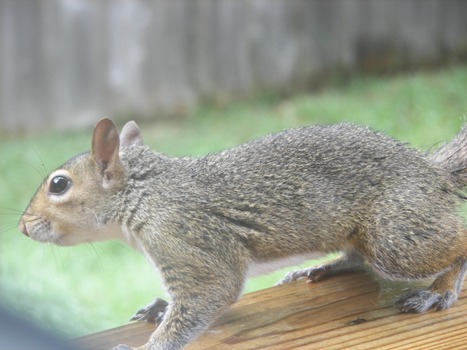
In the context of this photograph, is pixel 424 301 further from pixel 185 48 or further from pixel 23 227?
pixel 185 48

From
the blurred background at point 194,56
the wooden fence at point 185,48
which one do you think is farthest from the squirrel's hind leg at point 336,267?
the wooden fence at point 185,48

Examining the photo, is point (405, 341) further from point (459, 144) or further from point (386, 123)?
point (386, 123)

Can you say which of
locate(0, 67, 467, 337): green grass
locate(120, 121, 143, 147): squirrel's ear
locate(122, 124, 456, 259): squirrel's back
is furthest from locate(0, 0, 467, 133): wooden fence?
locate(122, 124, 456, 259): squirrel's back

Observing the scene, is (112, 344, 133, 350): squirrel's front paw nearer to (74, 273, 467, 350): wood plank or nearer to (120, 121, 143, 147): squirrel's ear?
(74, 273, 467, 350): wood plank

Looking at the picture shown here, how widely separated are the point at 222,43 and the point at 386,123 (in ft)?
7.13

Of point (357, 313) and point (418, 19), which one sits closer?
point (357, 313)

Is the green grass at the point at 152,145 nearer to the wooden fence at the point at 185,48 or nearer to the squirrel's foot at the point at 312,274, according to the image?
the wooden fence at the point at 185,48

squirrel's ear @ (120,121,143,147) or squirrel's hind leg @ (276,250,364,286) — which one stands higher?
squirrel's ear @ (120,121,143,147)

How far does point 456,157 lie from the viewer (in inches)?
85.3

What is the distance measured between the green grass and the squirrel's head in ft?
3.34

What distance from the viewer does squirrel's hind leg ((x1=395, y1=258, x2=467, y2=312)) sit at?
1952mm

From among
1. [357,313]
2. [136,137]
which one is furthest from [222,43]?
[357,313]

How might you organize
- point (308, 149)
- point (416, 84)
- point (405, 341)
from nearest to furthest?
1. point (405, 341)
2. point (308, 149)
3. point (416, 84)

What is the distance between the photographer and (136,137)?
228 centimetres
